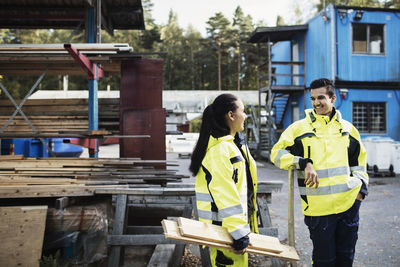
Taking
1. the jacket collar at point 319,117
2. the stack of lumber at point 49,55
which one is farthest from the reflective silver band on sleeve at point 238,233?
the stack of lumber at point 49,55

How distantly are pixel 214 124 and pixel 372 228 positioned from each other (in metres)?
5.48

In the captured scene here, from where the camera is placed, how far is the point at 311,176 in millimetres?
2986

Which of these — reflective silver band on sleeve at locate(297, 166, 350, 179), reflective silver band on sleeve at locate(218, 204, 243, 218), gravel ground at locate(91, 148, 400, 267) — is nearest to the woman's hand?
reflective silver band on sleeve at locate(218, 204, 243, 218)

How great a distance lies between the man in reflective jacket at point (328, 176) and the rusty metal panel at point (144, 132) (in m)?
3.42

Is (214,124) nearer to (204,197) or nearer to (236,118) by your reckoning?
(236,118)

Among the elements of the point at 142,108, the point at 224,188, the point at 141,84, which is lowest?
the point at 224,188

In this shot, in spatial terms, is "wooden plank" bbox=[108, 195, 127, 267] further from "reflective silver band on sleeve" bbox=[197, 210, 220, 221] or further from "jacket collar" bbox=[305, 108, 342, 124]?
"jacket collar" bbox=[305, 108, 342, 124]

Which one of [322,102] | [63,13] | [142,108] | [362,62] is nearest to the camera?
[322,102]

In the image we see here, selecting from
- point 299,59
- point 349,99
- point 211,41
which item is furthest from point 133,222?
point 211,41

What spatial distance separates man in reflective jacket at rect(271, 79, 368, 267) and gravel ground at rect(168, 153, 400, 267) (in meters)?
2.07

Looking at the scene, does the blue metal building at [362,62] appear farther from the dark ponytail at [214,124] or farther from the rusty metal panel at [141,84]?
the dark ponytail at [214,124]

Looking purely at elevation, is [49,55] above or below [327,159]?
above

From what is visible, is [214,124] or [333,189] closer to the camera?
[214,124]

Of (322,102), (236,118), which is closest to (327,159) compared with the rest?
(322,102)
